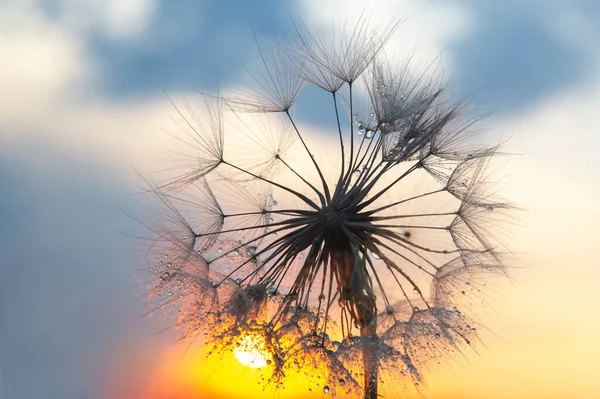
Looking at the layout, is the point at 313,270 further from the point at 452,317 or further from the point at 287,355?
the point at 452,317

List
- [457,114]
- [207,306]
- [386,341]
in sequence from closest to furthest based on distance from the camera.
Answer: [386,341], [207,306], [457,114]

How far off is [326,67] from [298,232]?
2.20 m

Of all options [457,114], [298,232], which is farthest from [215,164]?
[457,114]

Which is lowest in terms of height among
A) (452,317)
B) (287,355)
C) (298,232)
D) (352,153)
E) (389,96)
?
(287,355)

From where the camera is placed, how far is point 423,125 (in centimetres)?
915

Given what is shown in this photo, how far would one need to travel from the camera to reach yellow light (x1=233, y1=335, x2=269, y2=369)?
8.20m

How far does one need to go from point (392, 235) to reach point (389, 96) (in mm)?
1760

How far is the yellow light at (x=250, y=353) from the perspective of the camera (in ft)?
26.9

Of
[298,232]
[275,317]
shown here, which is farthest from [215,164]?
[275,317]

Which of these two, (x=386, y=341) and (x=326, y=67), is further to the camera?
(x=326, y=67)

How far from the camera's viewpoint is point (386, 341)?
809 centimetres

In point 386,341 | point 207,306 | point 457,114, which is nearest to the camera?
point 386,341

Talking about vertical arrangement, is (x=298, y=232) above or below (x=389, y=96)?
below

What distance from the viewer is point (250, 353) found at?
27.0 feet
